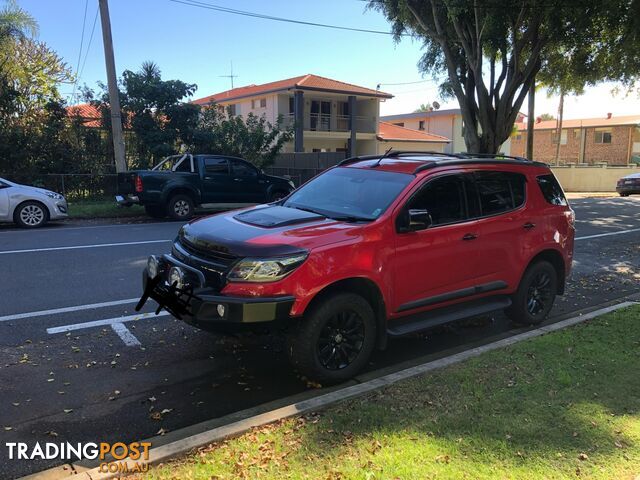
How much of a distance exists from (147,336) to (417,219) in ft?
9.61

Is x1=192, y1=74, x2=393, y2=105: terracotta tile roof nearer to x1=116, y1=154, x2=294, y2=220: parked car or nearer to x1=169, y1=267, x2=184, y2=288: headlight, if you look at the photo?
x1=116, y1=154, x2=294, y2=220: parked car

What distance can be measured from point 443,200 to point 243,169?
11.5m

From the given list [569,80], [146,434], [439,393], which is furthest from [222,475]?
[569,80]

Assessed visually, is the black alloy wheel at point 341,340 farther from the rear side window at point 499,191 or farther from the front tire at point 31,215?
the front tire at point 31,215

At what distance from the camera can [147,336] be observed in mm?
5355

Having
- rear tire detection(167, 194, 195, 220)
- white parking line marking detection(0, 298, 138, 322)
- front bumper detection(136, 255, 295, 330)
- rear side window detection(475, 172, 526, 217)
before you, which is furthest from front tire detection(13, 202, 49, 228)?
rear side window detection(475, 172, 526, 217)

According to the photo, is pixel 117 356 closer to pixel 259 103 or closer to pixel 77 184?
pixel 77 184

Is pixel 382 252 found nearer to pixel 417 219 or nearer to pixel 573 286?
pixel 417 219

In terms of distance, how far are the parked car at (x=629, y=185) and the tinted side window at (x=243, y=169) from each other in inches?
842

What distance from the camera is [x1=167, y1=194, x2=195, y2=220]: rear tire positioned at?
568 inches

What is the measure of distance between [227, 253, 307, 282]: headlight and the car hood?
0.05 meters

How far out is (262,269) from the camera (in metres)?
3.92

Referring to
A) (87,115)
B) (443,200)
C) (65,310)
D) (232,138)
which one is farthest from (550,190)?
(87,115)

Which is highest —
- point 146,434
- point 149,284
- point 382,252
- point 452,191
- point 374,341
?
point 452,191
